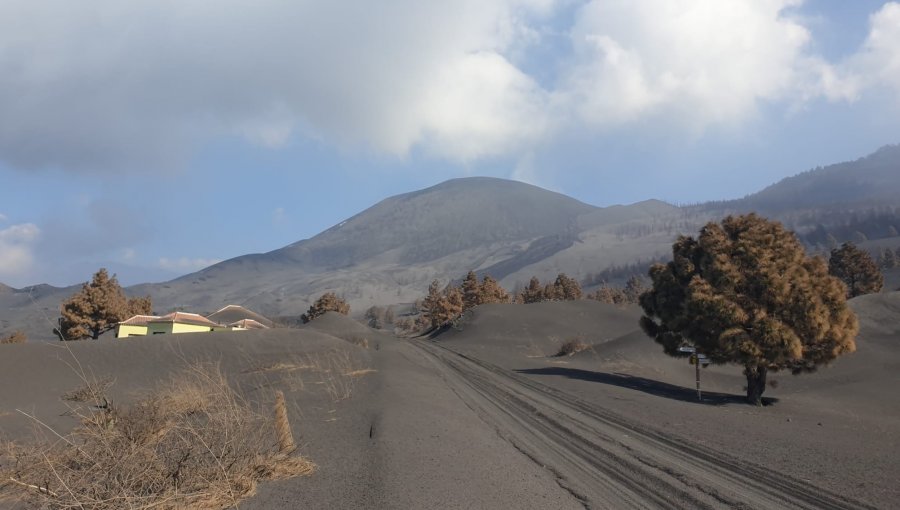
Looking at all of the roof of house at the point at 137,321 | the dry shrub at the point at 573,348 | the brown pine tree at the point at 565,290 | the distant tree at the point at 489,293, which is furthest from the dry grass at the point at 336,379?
the brown pine tree at the point at 565,290

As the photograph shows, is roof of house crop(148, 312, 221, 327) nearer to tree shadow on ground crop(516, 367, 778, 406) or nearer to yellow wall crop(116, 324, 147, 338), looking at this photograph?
yellow wall crop(116, 324, 147, 338)

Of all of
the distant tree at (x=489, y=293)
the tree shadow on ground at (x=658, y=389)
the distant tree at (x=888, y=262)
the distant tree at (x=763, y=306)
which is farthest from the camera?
the distant tree at (x=888, y=262)

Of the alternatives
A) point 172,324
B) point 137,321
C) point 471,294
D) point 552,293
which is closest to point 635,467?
point 172,324

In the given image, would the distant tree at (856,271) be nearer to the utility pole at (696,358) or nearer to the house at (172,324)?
the utility pole at (696,358)

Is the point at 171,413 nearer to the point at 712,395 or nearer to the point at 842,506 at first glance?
the point at 842,506

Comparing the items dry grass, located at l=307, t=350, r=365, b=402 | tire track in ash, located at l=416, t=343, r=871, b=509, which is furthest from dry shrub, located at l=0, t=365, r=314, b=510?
dry grass, located at l=307, t=350, r=365, b=402

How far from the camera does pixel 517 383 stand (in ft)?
71.7

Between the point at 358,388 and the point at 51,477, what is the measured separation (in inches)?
402

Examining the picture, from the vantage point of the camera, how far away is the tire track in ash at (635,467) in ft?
22.2

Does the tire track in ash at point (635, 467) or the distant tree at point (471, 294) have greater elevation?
the distant tree at point (471, 294)

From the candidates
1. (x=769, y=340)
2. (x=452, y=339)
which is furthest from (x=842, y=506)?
(x=452, y=339)

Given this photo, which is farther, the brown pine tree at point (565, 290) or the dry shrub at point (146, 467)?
the brown pine tree at point (565, 290)

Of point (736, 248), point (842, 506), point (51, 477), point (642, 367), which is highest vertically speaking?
point (736, 248)

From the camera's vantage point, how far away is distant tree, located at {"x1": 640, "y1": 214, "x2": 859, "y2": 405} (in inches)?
731
